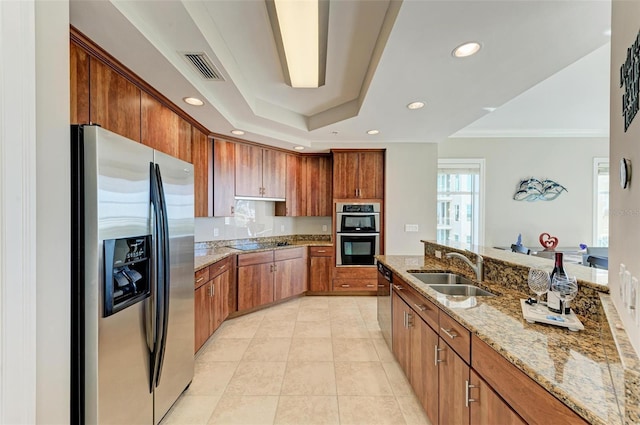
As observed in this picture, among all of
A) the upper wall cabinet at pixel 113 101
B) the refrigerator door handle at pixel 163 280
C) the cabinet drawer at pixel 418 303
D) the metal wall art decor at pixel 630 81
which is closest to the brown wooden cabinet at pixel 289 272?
the cabinet drawer at pixel 418 303

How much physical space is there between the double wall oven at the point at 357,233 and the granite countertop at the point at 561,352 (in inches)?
110

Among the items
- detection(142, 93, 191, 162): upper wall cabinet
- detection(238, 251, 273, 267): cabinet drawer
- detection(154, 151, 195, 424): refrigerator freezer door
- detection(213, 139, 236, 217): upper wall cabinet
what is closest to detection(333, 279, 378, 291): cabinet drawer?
detection(238, 251, 273, 267): cabinet drawer

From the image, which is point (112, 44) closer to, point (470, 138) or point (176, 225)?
point (176, 225)

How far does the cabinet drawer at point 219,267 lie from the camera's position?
2.76 m

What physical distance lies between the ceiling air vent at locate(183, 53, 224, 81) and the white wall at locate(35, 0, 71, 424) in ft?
3.49

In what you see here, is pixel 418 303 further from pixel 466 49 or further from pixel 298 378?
pixel 466 49

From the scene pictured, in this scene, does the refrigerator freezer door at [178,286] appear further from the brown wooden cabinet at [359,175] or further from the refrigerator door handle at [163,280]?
the brown wooden cabinet at [359,175]

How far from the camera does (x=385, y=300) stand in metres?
2.65

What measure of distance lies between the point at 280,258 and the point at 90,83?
9.49 feet

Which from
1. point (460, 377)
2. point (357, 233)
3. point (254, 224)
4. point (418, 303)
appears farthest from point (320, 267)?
point (460, 377)

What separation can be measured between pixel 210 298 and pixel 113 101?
76.0 inches

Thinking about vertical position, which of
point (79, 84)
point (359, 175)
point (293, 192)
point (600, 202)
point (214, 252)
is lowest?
point (214, 252)

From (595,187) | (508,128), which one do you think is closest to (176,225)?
(508,128)

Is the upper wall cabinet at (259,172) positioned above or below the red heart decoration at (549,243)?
above
